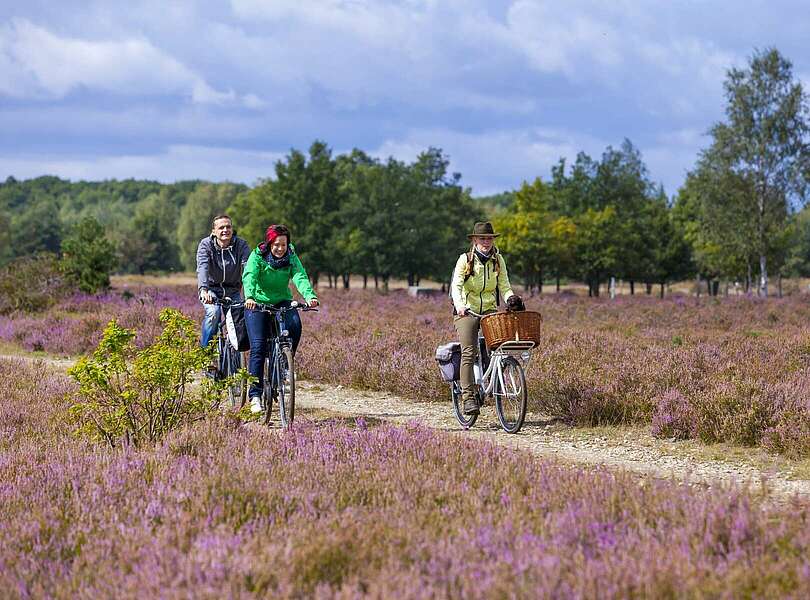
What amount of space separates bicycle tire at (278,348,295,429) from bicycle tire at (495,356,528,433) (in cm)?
205

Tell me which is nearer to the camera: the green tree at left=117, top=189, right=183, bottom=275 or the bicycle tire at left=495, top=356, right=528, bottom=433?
the bicycle tire at left=495, top=356, right=528, bottom=433

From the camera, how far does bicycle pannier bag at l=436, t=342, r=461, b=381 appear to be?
8.39 m

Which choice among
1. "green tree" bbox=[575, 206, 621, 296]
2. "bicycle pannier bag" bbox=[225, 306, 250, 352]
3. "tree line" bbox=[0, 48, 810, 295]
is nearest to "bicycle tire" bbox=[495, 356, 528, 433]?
"bicycle pannier bag" bbox=[225, 306, 250, 352]

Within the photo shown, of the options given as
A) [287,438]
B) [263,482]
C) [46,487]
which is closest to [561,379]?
[287,438]

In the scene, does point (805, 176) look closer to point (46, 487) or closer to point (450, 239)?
point (450, 239)

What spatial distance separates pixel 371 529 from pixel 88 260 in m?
25.1

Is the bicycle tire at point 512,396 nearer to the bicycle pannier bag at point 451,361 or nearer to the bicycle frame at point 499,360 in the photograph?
the bicycle frame at point 499,360

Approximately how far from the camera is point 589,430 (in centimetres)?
802

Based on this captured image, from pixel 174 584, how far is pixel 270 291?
16.0ft

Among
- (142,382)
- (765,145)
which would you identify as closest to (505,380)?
(142,382)

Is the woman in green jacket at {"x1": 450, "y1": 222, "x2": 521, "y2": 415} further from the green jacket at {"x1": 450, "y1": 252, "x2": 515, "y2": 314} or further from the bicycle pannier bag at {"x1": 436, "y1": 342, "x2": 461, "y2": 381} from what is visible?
the bicycle pannier bag at {"x1": 436, "y1": 342, "x2": 461, "y2": 381}

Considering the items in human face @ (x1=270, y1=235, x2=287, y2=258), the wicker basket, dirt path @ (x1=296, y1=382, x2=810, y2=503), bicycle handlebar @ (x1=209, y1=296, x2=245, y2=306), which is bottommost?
dirt path @ (x1=296, y1=382, x2=810, y2=503)

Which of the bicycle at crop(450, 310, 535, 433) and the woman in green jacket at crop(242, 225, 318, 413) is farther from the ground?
the woman in green jacket at crop(242, 225, 318, 413)

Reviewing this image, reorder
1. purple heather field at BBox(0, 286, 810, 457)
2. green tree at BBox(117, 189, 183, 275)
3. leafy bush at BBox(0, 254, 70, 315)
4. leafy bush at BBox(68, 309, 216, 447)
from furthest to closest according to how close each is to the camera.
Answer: green tree at BBox(117, 189, 183, 275), leafy bush at BBox(0, 254, 70, 315), purple heather field at BBox(0, 286, 810, 457), leafy bush at BBox(68, 309, 216, 447)
